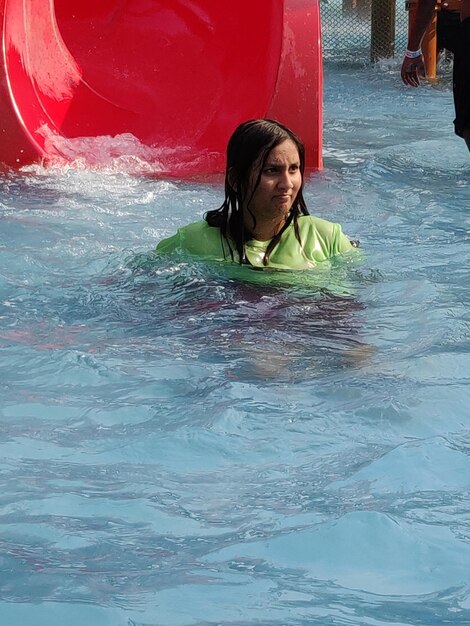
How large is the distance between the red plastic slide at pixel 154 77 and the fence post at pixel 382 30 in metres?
3.88

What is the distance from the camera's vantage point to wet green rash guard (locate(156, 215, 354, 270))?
3.69m

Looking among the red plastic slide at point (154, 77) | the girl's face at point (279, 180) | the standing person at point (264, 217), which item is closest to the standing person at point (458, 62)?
the red plastic slide at point (154, 77)

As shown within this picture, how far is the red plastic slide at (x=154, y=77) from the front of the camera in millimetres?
5766

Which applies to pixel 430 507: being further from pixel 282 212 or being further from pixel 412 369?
pixel 282 212

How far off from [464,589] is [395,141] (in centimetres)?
493

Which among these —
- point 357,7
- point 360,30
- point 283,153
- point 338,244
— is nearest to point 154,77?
point 338,244

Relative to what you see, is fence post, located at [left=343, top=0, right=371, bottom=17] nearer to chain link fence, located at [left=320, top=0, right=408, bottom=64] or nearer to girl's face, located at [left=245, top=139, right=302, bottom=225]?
chain link fence, located at [left=320, top=0, right=408, bottom=64]

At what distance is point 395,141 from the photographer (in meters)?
6.77

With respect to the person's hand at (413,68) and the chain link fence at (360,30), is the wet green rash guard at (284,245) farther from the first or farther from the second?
the chain link fence at (360,30)

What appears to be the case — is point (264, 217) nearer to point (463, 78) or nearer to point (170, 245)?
point (170, 245)

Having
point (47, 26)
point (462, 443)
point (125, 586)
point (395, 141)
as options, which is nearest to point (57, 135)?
point (47, 26)

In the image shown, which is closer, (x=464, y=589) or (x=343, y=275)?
(x=464, y=589)

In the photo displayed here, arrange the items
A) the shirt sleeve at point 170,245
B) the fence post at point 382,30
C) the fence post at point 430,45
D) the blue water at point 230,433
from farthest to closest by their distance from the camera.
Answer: the fence post at point 382,30 → the fence post at point 430,45 → the shirt sleeve at point 170,245 → the blue water at point 230,433

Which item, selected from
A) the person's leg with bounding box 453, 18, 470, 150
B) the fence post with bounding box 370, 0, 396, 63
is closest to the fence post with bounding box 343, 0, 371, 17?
the fence post with bounding box 370, 0, 396, 63
